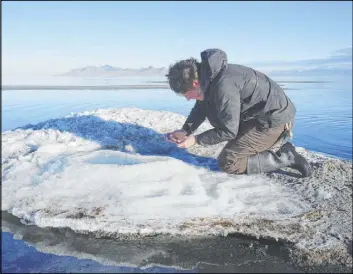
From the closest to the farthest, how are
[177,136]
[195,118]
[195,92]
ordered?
[195,92]
[177,136]
[195,118]

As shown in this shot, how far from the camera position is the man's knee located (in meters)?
3.92

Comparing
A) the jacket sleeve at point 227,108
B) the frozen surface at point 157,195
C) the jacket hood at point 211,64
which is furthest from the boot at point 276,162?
the jacket hood at point 211,64

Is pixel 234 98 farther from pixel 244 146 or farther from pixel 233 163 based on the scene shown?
pixel 233 163

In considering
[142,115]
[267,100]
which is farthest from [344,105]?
[267,100]

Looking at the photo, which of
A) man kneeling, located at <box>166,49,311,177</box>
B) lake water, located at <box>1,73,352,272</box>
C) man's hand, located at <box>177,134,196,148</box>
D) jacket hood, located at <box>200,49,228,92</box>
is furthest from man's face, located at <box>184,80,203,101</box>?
lake water, located at <box>1,73,352,272</box>

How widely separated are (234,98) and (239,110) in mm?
131

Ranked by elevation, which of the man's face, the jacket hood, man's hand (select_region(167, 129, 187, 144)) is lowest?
man's hand (select_region(167, 129, 187, 144))

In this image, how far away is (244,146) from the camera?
155 inches

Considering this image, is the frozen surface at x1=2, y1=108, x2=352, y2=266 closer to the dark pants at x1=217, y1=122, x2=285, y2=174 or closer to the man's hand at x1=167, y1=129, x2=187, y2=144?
the dark pants at x1=217, y1=122, x2=285, y2=174

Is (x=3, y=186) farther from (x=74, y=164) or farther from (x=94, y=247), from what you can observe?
(x=94, y=247)

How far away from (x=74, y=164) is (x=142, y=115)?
7.43ft

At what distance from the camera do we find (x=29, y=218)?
3.12 metres

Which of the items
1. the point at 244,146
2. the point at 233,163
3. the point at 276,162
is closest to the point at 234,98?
the point at 244,146

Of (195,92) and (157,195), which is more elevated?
(195,92)
